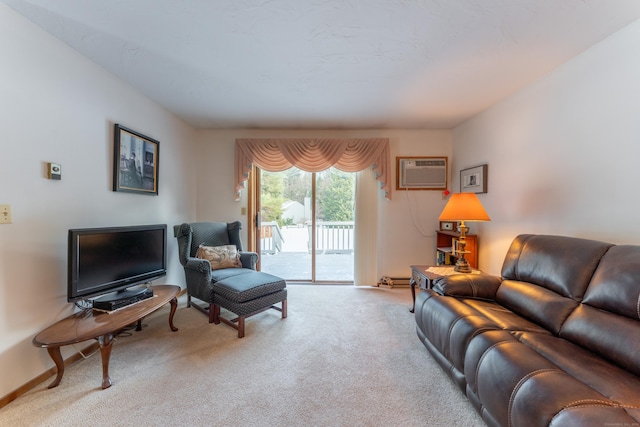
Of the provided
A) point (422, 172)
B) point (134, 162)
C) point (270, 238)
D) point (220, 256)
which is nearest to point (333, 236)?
point (270, 238)

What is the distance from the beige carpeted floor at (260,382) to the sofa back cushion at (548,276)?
28.0 inches

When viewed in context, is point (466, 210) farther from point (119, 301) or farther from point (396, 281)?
point (119, 301)

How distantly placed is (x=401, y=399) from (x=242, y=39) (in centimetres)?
255

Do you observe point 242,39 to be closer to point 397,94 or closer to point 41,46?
point 41,46

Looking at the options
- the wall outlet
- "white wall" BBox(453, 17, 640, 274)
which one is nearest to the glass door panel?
"white wall" BBox(453, 17, 640, 274)

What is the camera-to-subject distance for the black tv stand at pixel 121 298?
5.91 feet

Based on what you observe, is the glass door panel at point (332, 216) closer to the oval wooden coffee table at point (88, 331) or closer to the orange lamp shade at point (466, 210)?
the orange lamp shade at point (466, 210)

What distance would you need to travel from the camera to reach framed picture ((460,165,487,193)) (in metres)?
2.88

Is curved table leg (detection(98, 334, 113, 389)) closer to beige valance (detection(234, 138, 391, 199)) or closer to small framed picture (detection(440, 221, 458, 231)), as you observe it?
beige valance (detection(234, 138, 391, 199))

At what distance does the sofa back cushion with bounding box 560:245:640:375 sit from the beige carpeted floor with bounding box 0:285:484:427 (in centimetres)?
72

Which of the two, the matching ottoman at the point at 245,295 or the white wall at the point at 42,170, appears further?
the matching ottoman at the point at 245,295

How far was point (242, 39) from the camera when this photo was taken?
1.67 metres

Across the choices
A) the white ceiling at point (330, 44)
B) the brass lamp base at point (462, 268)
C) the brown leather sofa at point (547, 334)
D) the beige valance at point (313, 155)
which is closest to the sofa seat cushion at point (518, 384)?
the brown leather sofa at point (547, 334)

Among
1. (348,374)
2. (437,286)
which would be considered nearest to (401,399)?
(348,374)
